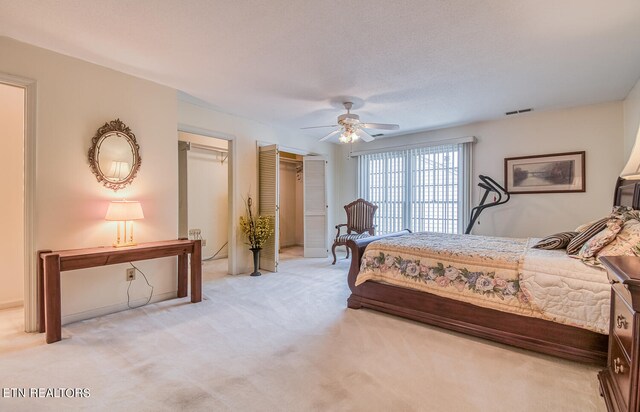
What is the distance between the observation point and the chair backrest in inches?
226

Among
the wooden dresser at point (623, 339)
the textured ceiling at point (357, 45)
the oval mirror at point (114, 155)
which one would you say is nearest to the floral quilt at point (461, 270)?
the wooden dresser at point (623, 339)

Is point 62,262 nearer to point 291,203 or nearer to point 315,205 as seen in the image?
point 315,205

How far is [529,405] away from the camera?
66.4 inches

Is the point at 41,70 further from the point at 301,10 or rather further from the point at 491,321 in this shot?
the point at 491,321

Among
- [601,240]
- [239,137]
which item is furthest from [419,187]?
[601,240]

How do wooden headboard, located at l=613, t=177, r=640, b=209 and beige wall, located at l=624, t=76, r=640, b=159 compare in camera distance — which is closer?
wooden headboard, located at l=613, t=177, r=640, b=209

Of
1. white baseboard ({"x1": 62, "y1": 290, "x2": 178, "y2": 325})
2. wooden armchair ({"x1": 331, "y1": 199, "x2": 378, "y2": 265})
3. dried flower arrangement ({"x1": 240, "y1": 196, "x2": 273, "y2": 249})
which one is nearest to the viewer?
white baseboard ({"x1": 62, "y1": 290, "x2": 178, "y2": 325})

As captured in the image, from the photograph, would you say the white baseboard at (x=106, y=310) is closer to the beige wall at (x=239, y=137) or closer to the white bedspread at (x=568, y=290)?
the beige wall at (x=239, y=137)

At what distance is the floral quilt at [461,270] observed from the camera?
7.65 ft

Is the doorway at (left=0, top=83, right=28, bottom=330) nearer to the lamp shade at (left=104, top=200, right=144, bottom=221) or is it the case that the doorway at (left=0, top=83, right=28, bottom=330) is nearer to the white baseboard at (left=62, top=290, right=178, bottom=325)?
the white baseboard at (left=62, top=290, right=178, bottom=325)

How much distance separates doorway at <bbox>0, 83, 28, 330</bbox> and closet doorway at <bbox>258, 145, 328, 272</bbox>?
2.87 metres

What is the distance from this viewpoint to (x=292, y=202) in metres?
7.44

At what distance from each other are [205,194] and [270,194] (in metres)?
1.68

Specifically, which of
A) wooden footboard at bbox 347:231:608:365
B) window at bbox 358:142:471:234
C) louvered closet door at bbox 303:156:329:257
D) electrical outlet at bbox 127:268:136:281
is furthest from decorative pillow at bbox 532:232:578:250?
electrical outlet at bbox 127:268:136:281
